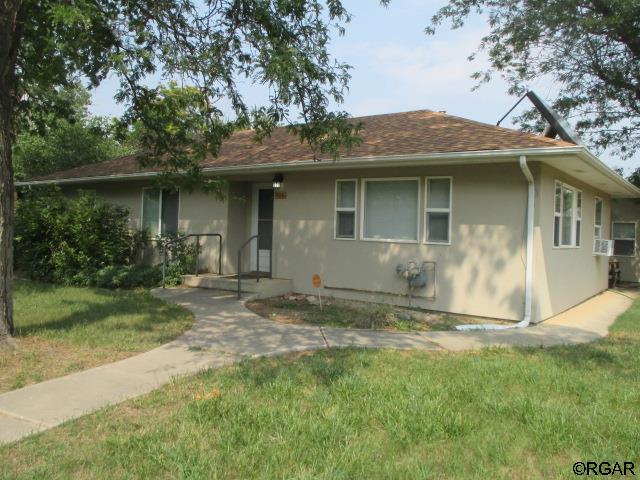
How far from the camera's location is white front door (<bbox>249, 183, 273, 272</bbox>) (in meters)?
11.8

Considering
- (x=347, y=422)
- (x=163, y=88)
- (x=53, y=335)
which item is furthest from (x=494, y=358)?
(x=163, y=88)

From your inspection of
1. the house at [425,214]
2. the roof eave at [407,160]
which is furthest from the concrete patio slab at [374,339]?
the roof eave at [407,160]

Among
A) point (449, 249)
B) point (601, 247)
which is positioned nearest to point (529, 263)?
point (449, 249)

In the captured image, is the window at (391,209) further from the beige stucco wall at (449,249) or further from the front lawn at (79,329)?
the front lawn at (79,329)

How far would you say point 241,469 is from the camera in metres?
3.14

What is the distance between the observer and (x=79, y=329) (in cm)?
688

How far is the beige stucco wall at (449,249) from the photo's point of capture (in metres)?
8.55

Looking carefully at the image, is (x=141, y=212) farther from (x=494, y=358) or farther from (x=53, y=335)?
(x=494, y=358)

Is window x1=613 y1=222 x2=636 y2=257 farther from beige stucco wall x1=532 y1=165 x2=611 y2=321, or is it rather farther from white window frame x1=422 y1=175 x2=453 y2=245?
white window frame x1=422 y1=175 x2=453 y2=245

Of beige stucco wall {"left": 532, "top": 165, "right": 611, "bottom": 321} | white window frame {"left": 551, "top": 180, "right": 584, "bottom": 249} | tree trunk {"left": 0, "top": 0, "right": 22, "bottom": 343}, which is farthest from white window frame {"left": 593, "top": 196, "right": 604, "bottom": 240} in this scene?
tree trunk {"left": 0, "top": 0, "right": 22, "bottom": 343}

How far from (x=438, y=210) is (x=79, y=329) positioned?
6066mm

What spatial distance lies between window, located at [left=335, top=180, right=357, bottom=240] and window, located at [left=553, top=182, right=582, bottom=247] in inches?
146

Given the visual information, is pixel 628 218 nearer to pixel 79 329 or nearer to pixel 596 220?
pixel 596 220

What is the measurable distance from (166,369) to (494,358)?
3.59 m
